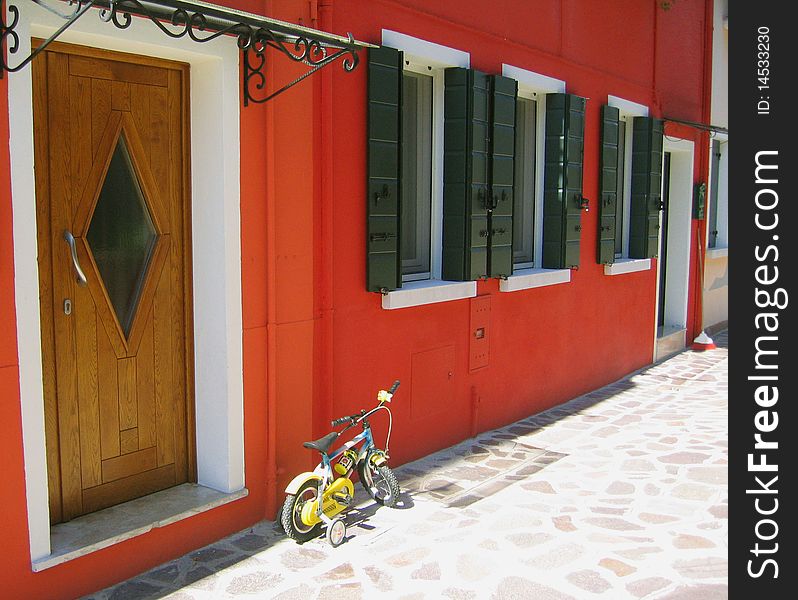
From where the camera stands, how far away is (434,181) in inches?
265

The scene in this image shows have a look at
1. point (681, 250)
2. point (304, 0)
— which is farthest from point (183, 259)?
point (681, 250)

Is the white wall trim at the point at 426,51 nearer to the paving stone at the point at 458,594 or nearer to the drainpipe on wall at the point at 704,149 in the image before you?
the paving stone at the point at 458,594

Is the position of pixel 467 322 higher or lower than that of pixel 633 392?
higher

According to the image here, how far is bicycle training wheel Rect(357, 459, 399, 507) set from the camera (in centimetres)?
531

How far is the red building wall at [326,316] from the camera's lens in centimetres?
418

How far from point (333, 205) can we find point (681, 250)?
24.9 feet

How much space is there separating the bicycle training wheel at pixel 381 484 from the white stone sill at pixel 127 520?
81 cm

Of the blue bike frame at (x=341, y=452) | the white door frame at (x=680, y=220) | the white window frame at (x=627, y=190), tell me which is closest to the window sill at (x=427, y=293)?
the blue bike frame at (x=341, y=452)

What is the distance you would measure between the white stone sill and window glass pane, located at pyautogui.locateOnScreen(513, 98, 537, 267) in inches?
170

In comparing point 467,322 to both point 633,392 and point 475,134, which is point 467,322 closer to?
point 475,134

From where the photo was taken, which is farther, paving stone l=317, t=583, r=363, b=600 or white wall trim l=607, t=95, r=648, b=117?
white wall trim l=607, t=95, r=648, b=117

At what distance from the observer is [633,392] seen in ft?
30.3

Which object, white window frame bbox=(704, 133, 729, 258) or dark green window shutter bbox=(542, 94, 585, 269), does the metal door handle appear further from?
white window frame bbox=(704, 133, 729, 258)

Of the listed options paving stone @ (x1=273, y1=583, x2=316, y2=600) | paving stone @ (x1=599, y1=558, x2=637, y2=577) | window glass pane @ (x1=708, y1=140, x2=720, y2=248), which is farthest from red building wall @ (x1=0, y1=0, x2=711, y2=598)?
window glass pane @ (x1=708, y1=140, x2=720, y2=248)
